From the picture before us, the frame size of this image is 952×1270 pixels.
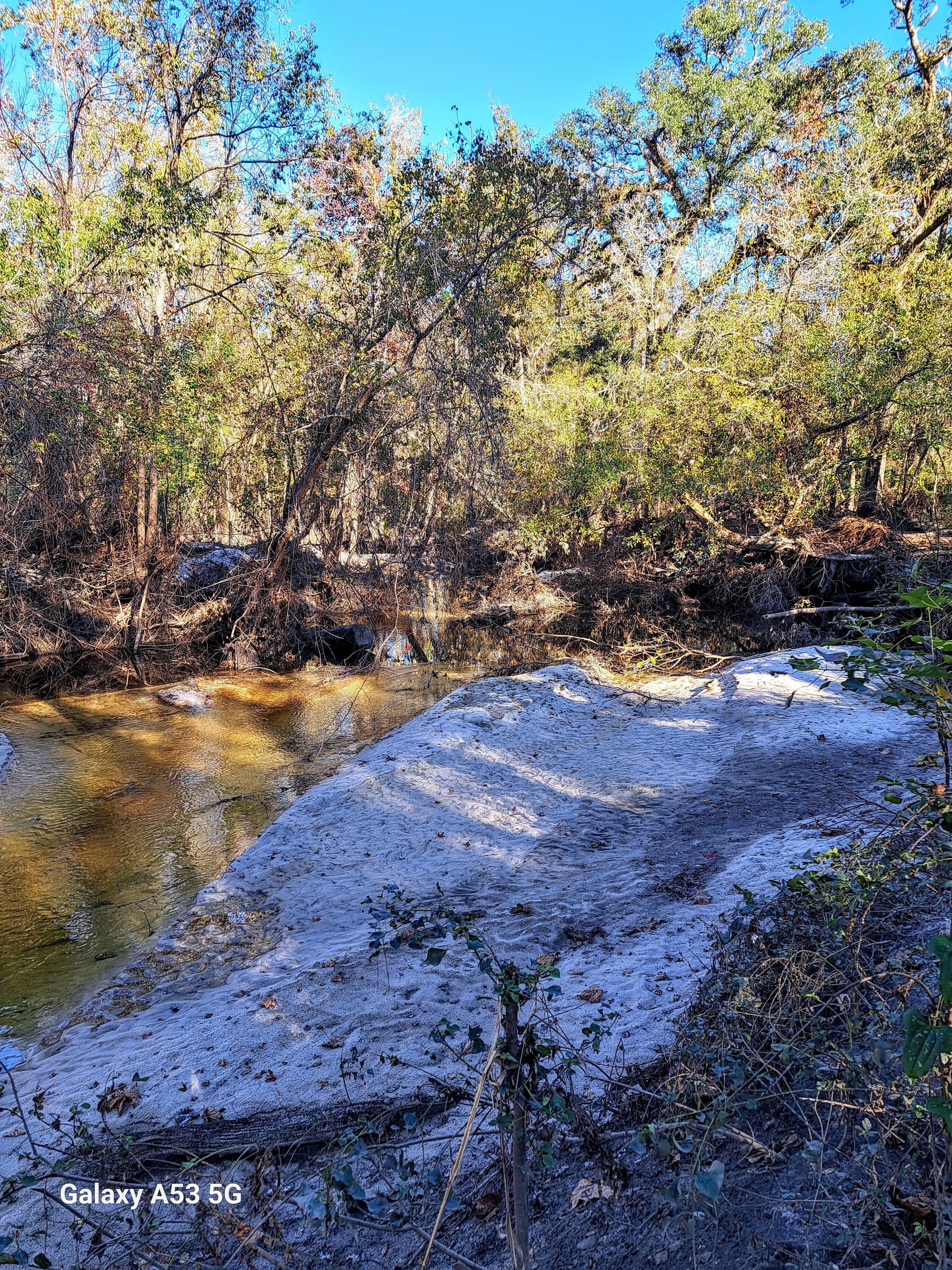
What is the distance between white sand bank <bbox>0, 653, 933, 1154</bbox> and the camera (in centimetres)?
362

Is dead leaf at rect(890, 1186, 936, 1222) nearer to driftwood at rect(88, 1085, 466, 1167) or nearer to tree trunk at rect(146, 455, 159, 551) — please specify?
driftwood at rect(88, 1085, 466, 1167)

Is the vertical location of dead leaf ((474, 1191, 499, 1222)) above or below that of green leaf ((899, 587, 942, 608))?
below

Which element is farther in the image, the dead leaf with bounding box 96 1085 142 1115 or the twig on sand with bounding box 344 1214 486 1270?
the dead leaf with bounding box 96 1085 142 1115

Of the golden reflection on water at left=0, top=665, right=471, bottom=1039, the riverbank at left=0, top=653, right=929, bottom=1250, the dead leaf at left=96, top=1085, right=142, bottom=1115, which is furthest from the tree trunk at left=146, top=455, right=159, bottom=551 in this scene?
the dead leaf at left=96, top=1085, right=142, bottom=1115

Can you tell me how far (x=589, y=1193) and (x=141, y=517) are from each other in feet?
49.6

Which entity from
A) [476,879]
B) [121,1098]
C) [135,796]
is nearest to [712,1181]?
[121,1098]

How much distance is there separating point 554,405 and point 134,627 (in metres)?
10.9

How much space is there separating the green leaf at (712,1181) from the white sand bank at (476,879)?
1548 millimetres

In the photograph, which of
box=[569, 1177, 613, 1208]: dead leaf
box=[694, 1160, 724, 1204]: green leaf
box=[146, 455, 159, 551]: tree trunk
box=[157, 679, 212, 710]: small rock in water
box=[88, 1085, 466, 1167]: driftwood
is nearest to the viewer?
box=[694, 1160, 724, 1204]: green leaf

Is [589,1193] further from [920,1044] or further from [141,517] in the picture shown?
[141,517]

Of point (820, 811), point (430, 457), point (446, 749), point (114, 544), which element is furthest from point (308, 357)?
point (820, 811)

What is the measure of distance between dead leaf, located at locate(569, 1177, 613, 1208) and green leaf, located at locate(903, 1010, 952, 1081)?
3.99 ft

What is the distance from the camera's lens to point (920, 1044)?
1512mm

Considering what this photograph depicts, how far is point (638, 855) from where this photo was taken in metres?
5.88
